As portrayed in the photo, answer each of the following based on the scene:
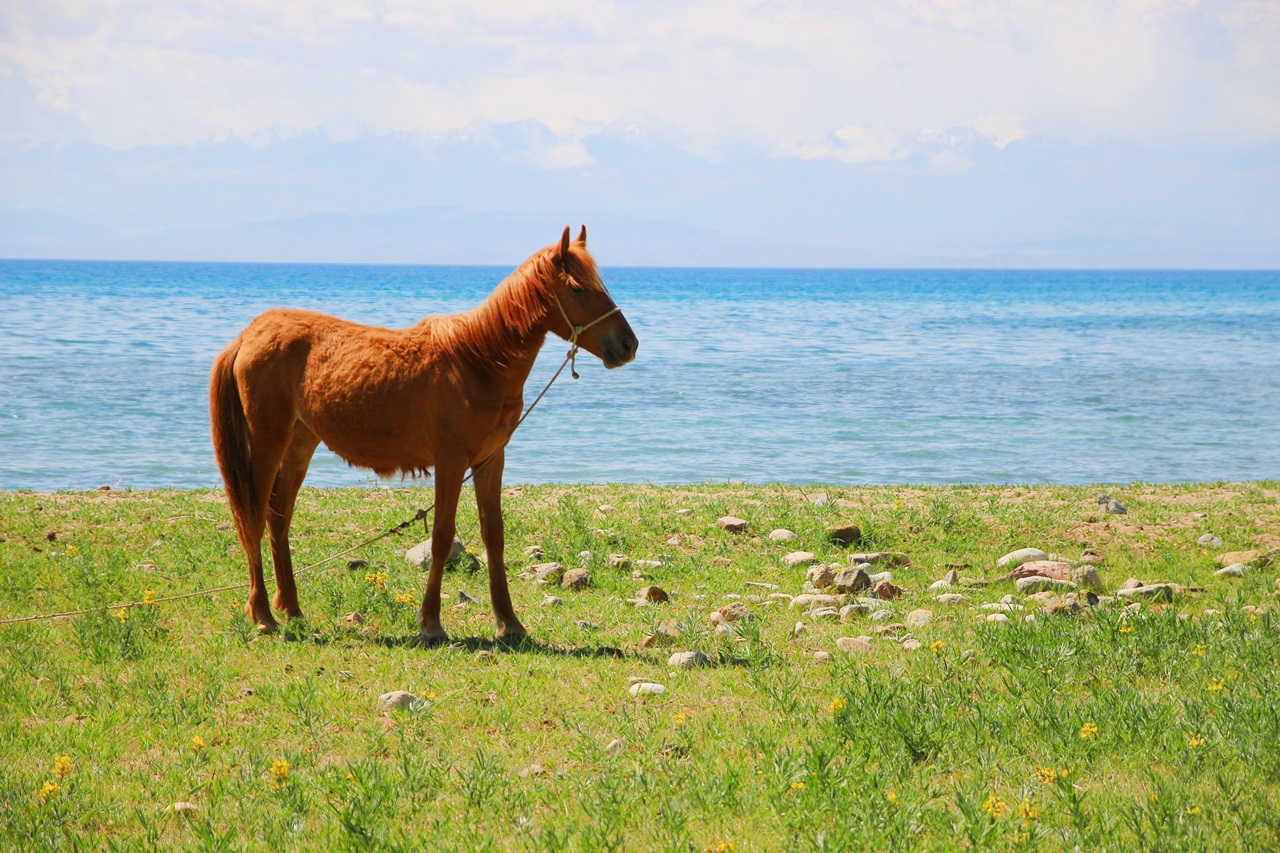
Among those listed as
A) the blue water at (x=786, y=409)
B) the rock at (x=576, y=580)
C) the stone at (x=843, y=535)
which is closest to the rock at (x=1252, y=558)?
the stone at (x=843, y=535)

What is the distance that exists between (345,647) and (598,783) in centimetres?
299

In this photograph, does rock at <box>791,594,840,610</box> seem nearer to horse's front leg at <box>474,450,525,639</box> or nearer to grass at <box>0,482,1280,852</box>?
grass at <box>0,482,1280,852</box>

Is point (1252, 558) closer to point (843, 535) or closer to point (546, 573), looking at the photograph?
point (843, 535)

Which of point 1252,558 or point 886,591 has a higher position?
point 1252,558

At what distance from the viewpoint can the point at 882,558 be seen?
9242 mm

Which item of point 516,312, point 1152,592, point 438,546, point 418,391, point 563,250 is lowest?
point 1152,592

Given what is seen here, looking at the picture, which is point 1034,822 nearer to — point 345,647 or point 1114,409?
point 345,647

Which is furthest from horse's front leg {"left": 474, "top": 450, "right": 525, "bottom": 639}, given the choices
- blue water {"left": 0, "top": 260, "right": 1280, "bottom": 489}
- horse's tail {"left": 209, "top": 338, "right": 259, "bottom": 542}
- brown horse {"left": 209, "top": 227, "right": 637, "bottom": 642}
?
blue water {"left": 0, "top": 260, "right": 1280, "bottom": 489}

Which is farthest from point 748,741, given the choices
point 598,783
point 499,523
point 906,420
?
point 906,420

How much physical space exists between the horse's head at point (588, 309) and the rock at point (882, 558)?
3612 millimetres

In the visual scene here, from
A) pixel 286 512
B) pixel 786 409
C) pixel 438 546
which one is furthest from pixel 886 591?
pixel 786 409

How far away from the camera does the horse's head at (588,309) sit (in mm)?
6605

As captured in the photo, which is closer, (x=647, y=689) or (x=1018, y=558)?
(x=647, y=689)

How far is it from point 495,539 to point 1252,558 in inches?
271
